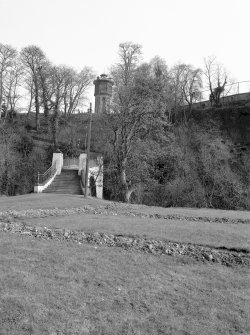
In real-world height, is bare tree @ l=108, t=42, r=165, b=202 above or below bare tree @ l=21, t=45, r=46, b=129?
below

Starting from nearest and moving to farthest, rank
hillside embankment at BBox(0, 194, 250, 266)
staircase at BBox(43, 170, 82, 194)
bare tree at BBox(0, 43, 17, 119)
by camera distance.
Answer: hillside embankment at BBox(0, 194, 250, 266) → staircase at BBox(43, 170, 82, 194) → bare tree at BBox(0, 43, 17, 119)

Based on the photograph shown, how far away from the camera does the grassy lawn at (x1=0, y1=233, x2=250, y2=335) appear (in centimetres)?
496

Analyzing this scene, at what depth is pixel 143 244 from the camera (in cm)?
957

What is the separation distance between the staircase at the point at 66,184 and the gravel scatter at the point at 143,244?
14.7m

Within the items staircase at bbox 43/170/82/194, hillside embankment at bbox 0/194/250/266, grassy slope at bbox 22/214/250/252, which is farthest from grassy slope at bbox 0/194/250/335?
staircase at bbox 43/170/82/194

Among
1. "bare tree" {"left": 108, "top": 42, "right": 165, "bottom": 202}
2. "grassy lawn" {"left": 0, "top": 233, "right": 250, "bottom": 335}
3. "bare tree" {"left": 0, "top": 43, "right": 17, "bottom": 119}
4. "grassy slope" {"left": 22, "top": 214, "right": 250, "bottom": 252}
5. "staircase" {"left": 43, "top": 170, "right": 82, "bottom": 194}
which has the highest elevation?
"bare tree" {"left": 0, "top": 43, "right": 17, "bottom": 119}

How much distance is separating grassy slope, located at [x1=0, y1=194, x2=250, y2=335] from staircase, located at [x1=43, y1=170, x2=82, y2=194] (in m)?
16.7

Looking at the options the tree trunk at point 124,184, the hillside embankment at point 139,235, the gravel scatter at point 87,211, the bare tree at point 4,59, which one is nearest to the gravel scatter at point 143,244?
the hillside embankment at point 139,235

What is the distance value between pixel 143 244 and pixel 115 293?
140 inches

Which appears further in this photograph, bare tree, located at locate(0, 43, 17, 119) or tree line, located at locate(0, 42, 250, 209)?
bare tree, located at locate(0, 43, 17, 119)

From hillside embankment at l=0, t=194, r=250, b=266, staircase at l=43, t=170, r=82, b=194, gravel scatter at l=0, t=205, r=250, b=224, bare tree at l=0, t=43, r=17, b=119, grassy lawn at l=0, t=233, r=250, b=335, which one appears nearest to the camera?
grassy lawn at l=0, t=233, r=250, b=335

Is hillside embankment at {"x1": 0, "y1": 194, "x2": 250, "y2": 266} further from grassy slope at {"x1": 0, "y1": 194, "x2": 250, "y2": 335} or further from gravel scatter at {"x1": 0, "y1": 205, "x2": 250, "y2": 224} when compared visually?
grassy slope at {"x1": 0, "y1": 194, "x2": 250, "y2": 335}

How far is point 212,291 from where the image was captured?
6.41m

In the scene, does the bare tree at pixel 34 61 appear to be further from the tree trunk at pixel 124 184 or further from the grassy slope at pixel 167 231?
the grassy slope at pixel 167 231
